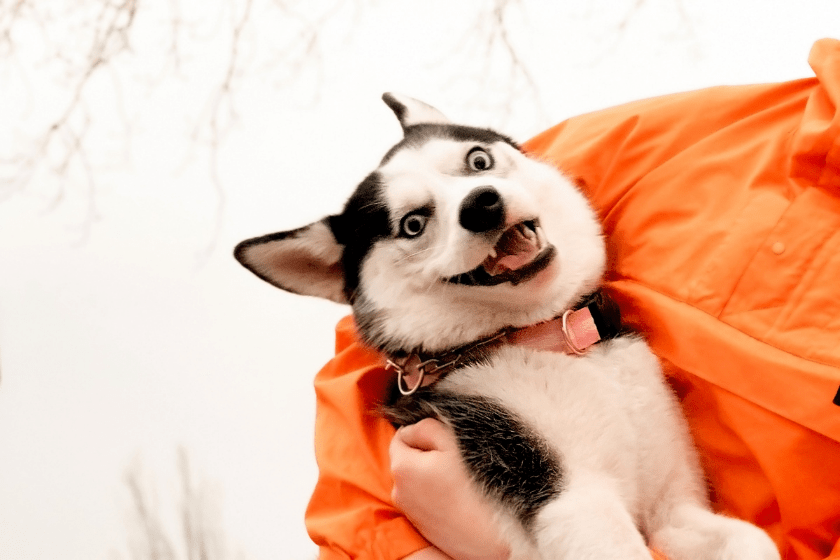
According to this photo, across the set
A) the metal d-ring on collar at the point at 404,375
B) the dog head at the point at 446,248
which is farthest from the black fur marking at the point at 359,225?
the metal d-ring on collar at the point at 404,375

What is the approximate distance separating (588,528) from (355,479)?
0.55 meters

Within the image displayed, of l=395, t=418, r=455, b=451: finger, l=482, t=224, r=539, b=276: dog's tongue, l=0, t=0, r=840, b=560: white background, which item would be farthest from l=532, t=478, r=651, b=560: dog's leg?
l=0, t=0, r=840, b=560: white background

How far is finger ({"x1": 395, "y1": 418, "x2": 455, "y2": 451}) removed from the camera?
1.21m

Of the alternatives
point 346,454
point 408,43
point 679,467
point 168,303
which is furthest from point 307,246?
point 408,43

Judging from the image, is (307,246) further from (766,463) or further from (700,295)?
(766,463)

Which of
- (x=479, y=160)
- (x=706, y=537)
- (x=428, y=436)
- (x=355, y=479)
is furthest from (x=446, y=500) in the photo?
(x=479, y=160)

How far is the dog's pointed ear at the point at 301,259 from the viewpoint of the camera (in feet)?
4.46

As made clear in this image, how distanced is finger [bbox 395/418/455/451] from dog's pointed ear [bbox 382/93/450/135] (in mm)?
924

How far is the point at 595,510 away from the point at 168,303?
194 centimetres

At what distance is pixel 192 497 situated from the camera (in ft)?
7.54

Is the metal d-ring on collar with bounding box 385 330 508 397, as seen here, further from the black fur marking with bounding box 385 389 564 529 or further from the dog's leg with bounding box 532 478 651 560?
the dog's leg with bounding box 532 478 651 560

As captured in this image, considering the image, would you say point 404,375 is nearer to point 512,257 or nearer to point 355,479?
point 355,479

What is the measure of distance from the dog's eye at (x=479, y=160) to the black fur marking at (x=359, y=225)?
0.24 metres

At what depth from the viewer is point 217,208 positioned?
7.70 ft
